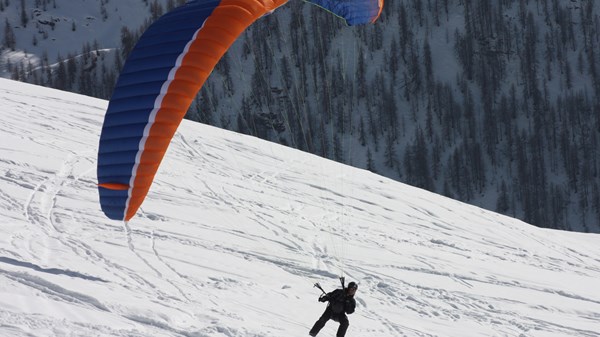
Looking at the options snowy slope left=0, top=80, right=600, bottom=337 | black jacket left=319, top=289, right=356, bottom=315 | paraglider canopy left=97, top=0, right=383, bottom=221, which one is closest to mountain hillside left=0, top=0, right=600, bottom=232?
snowy slope left=0, top=80, right=600, bottom=337

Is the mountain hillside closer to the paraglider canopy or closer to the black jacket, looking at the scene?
the black jacket

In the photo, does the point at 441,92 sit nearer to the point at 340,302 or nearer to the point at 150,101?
the point at 340,302

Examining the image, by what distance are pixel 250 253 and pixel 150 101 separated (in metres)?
5.97

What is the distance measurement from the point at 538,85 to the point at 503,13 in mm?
17271

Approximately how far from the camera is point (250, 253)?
12484 millimetres

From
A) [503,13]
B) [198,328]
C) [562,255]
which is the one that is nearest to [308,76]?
[503,13]

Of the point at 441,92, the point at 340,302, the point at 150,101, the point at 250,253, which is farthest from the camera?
the point at 441,92

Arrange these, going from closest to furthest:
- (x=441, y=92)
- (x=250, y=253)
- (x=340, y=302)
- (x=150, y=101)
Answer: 1. (x=150, y=101)
2. (x=340, y=302)
3. (x=250, y=253)
4. (x=441, y=92)

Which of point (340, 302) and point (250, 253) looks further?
point (250, 253)

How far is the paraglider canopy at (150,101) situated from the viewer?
6957 mm

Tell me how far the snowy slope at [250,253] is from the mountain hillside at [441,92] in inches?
2505

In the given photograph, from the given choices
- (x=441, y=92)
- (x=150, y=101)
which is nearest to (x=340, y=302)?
(x=150, y=101)

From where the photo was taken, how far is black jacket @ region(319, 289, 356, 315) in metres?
8.31

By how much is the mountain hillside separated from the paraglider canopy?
75739 millimetres
